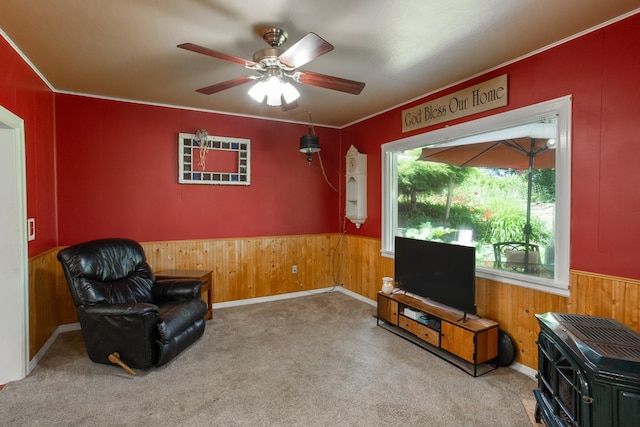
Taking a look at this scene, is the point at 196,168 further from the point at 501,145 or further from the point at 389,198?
the point at 501,145

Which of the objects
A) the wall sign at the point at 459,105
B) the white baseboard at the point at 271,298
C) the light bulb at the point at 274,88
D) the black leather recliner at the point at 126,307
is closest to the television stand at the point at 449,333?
the white baseboard at the point at 271,298

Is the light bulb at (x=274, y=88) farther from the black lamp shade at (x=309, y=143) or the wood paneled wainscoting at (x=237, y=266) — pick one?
the wood paneled wainscoting at (x=237, y=266)

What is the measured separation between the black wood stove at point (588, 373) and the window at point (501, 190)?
715mm

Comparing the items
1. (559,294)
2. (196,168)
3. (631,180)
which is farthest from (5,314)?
(631,180)

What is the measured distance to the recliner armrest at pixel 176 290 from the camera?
3.20m

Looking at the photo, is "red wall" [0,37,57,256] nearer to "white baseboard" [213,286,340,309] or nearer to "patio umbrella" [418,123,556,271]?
"white baseboard" [213,286,340,309]

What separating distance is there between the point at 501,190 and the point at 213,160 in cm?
337

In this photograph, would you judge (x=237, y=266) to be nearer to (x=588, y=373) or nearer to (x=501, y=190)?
(x=501, y=190)

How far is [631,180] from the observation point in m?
2.07

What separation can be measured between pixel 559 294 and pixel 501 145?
1377 mm

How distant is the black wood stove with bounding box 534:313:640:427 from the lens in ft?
4.63

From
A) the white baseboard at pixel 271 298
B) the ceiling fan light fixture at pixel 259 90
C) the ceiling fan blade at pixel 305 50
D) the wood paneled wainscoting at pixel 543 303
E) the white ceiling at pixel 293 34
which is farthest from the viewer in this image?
the white baseboard at pixel 271 298

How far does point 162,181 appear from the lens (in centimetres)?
402

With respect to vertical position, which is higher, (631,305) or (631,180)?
(631,180)
